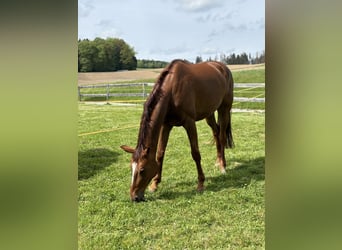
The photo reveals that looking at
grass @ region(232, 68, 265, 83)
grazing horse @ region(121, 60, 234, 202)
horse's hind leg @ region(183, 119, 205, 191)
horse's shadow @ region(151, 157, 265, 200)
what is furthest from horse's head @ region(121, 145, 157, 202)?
grass @ region(232, 68, 265, 83)

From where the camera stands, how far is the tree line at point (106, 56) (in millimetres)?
1927

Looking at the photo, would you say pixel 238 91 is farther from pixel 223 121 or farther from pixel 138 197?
pixel 138 197

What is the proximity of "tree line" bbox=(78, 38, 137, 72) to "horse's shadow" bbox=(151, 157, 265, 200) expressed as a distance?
1127mm

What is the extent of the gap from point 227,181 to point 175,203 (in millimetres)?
733

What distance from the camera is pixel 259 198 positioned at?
224 cm

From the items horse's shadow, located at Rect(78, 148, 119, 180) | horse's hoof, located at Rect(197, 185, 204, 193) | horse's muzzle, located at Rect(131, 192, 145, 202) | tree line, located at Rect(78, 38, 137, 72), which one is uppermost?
tree line, located at Rect(78, 38, 137, 72)

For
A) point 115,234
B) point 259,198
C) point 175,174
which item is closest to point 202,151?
point 175,174

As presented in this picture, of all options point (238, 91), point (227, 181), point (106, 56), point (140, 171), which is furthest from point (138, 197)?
point (238, 91)

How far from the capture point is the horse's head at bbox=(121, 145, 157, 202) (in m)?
2.23

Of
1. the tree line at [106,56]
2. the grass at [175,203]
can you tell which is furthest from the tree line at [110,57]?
the grass at [175,203]

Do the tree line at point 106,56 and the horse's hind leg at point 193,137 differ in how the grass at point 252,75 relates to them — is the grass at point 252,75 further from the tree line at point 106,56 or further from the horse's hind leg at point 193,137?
the tree line at point 106,56

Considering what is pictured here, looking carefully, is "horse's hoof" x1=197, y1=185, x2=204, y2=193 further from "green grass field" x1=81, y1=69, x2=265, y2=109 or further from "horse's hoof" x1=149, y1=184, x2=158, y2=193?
"green grass field" x1=81, y1=69, x2=265, y2=109
